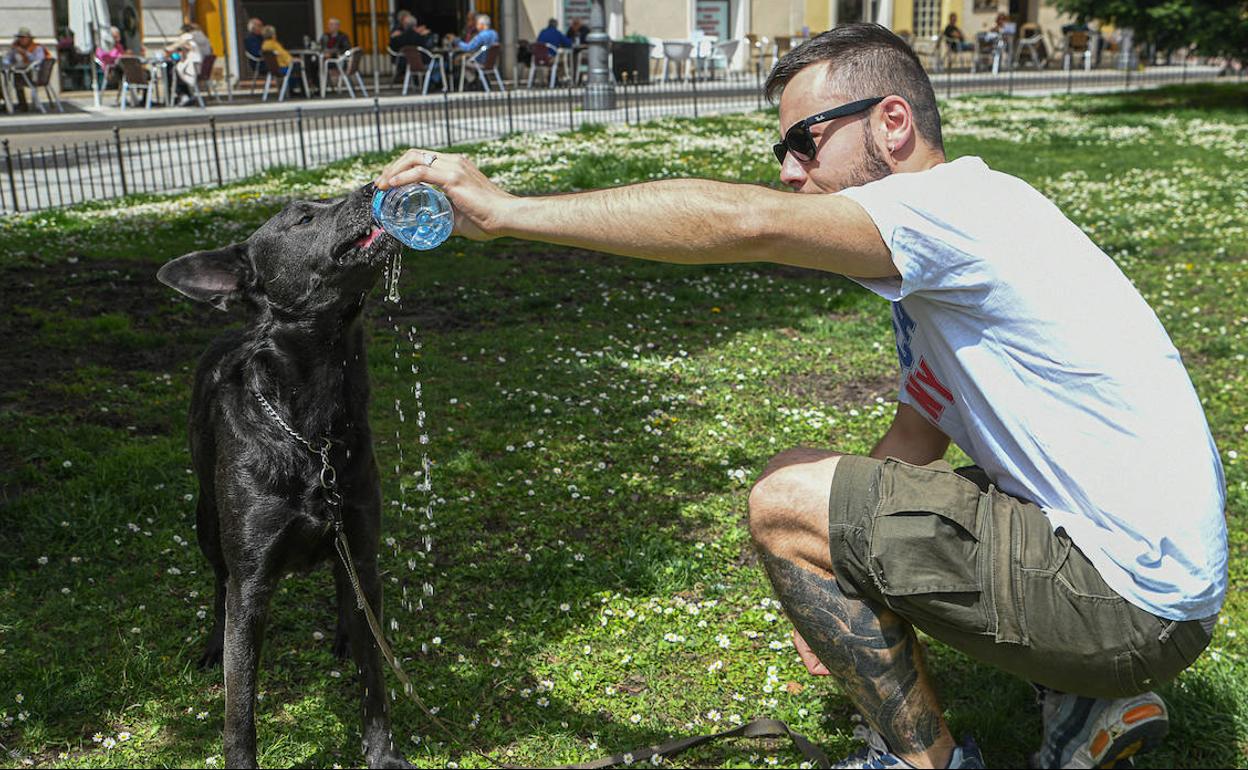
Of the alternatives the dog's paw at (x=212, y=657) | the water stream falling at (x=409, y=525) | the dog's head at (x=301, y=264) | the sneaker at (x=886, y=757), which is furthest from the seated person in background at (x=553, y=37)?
the sneaker at (x=886, y=757)

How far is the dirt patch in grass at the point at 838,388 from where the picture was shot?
22.9ft

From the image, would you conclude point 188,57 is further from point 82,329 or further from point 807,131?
point 807,131

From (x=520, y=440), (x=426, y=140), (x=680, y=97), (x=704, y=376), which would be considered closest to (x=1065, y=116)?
(x=680, y=97)

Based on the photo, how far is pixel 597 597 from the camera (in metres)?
4.63

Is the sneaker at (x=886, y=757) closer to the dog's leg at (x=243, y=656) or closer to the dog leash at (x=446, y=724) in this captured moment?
the dog leash at (x=446, y=724)

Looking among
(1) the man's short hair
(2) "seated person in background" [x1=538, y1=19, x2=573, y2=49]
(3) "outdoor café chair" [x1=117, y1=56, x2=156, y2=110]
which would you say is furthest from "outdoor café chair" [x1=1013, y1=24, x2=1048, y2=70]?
(1) the man's short hair

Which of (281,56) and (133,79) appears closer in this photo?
(133,79)

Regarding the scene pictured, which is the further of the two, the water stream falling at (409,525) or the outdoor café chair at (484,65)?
the outdoor café chair at (484,65)

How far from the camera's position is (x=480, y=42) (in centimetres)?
2764

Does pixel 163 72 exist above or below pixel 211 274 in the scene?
above

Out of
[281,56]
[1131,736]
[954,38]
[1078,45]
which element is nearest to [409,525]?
[1131,736]

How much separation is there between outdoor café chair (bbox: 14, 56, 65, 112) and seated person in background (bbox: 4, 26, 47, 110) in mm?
114

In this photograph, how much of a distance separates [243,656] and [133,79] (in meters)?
24.2

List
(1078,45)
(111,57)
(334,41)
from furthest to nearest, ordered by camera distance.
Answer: (1078,45) → (334,41) → (111,57)
